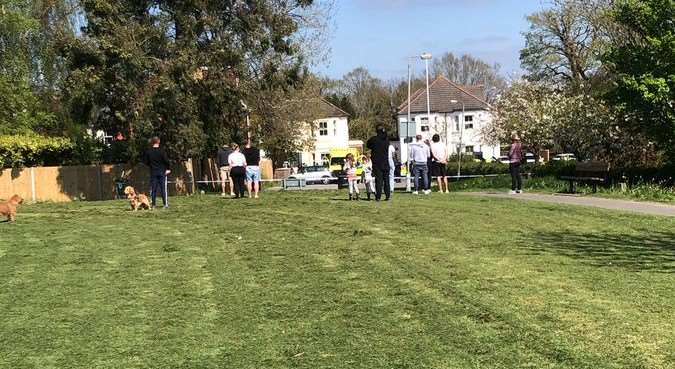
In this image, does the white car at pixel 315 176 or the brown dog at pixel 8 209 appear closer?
the brown dog at pixel 8 209

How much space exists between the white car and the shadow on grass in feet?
80.5

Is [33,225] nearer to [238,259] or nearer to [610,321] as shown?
[238,259]

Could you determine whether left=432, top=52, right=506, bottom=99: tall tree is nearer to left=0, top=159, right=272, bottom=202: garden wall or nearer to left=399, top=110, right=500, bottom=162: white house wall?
left=399, top=110, right=500, bottom=162: white house wall

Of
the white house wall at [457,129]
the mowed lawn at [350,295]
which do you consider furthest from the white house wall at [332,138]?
the mowed lawn at [350,295]

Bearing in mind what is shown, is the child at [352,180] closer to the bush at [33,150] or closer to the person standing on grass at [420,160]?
the person standing on grass at [420,160]

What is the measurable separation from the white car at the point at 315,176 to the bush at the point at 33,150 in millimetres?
11127

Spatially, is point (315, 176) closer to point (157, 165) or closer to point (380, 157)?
point (157, 165)

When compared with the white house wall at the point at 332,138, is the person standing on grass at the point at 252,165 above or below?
below

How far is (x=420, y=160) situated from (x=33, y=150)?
16.3m

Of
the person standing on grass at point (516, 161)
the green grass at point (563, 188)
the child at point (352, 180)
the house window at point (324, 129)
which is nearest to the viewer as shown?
the green grass at point (563, 188)

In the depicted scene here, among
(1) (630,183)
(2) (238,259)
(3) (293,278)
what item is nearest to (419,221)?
Result: (2) (238,259)

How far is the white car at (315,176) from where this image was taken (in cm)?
3797

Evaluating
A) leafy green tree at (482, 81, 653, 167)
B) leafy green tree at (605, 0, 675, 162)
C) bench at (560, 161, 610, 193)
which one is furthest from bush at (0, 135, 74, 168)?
leafy green tree at (605, 0, 675, 162)

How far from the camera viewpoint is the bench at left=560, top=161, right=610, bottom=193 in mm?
19095
